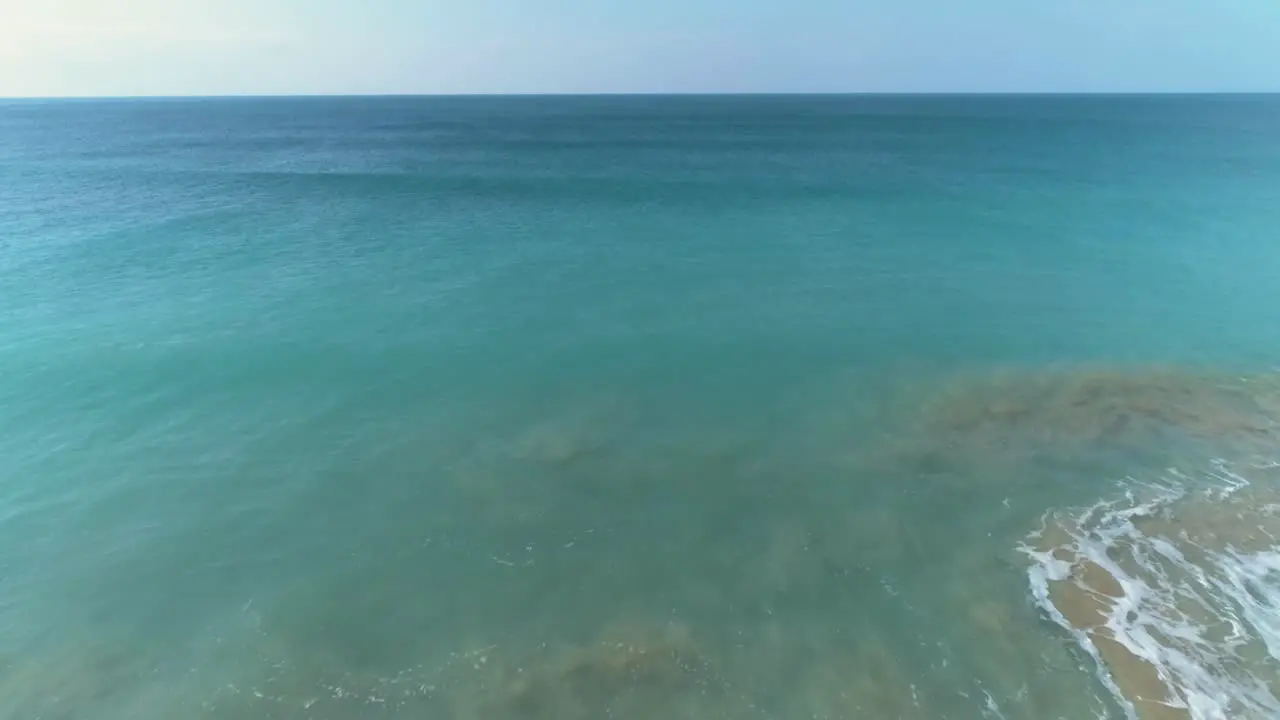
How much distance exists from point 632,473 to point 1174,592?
16.2 m

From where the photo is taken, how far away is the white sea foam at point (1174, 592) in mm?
15344

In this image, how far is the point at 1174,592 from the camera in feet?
59.0

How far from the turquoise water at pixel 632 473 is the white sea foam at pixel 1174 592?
122 mm

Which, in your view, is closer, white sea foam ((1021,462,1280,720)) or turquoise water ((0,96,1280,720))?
white sea foam ((1021,462,1280,720))

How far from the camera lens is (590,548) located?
787 inches

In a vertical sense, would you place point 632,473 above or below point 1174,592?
below

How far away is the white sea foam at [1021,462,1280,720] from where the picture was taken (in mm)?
15344

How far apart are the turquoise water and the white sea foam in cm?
12

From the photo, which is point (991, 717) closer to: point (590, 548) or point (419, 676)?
point (590, 548)

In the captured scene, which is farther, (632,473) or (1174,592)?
(632,473)

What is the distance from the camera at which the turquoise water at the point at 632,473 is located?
16.1 meters

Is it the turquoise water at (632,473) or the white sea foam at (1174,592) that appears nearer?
the white sea foam at (1174,592)

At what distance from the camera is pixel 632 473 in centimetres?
2341

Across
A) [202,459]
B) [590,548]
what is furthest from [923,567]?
[202,459]
